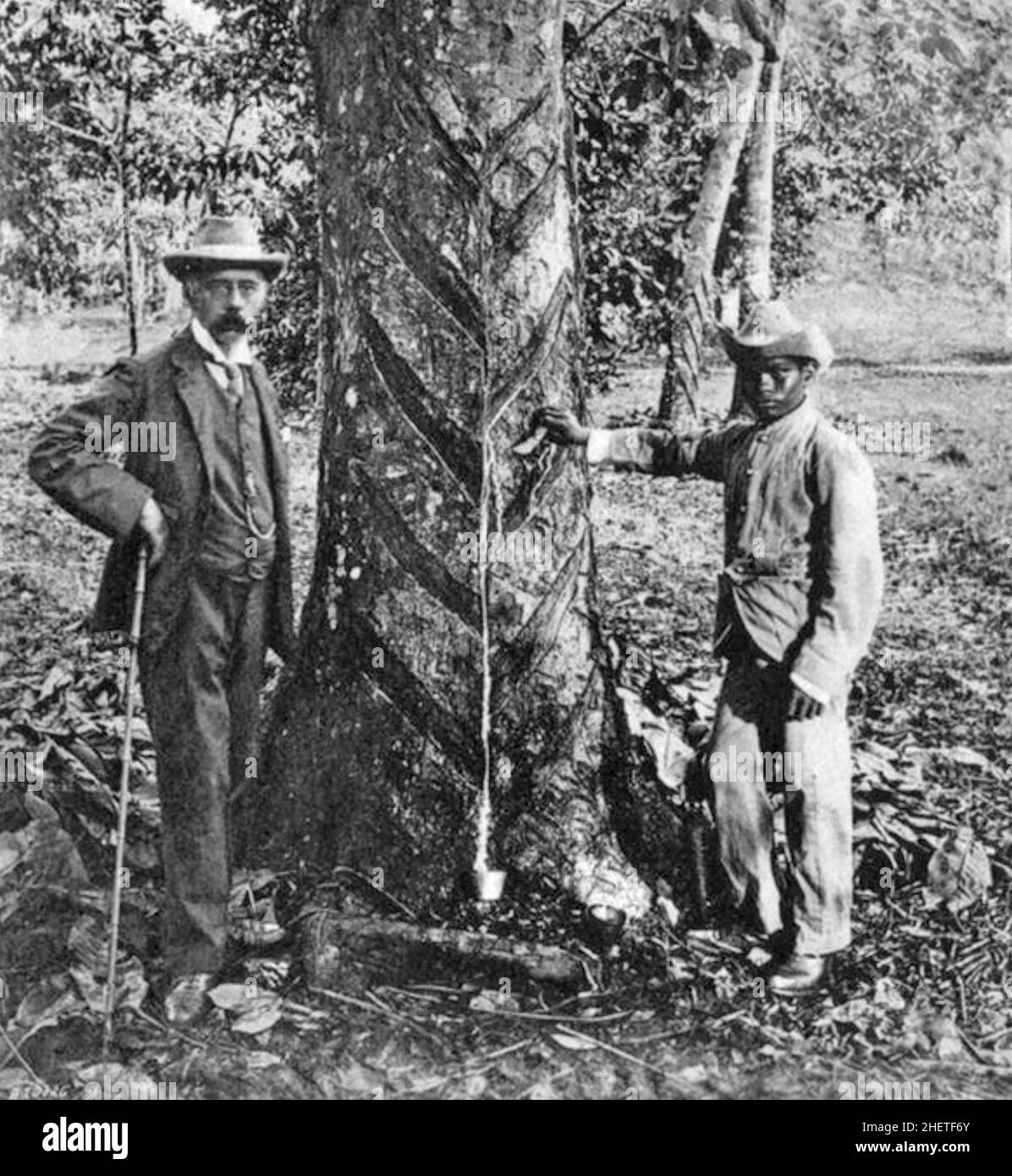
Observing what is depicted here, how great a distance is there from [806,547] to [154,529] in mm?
1934

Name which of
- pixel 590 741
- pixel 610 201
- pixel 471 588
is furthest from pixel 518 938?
pixel 610 201

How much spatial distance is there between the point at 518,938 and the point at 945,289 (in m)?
2.58

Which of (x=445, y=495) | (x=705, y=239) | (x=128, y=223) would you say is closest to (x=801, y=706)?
(x=445, y=495)

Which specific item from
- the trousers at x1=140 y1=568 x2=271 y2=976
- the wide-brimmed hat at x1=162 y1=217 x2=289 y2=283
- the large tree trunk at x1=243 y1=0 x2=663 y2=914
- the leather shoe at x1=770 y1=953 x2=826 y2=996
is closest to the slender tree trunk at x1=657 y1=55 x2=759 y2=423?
the large tree trunk at x1=243 y1=0 x2=663 y2=914

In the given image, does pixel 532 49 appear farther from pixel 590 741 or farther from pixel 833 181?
pixel 590 741

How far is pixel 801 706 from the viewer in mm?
4539

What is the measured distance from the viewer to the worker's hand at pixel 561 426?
182 inches

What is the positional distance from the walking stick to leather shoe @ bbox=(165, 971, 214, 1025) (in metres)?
0.17

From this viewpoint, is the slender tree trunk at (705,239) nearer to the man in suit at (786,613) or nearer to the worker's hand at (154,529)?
the man in suit at (786,613)

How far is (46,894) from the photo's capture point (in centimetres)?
467

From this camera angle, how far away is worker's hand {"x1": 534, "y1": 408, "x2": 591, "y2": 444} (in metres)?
4.62

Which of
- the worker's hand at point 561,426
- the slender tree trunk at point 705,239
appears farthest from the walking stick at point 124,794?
the slender tree trunk at point 705,239

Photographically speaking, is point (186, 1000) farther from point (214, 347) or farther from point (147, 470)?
point (214, 347)

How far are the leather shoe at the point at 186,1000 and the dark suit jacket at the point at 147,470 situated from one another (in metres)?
1.01
